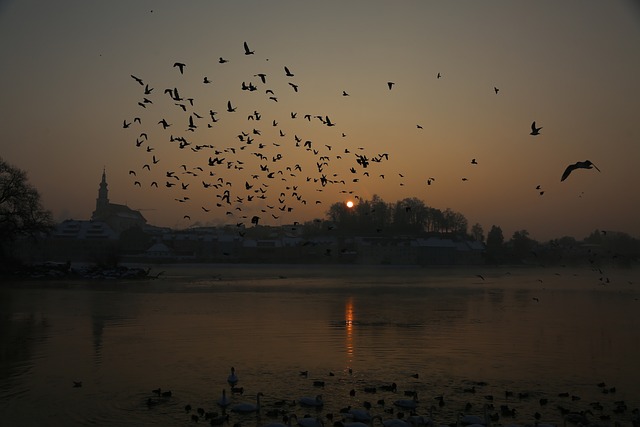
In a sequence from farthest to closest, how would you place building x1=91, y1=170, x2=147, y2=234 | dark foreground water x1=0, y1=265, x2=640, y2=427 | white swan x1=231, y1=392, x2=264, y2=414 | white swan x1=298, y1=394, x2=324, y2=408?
building x1=91, y1=170, x2=147, y2=234, dark foreground water x1=0, y1=265, x2=640, y2=427, white swan x1=298, y1=394, x2=324, y2=408, white swan x1=231, y1=392, x2=264, y2=414

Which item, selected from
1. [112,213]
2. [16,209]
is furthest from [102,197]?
[16,209]

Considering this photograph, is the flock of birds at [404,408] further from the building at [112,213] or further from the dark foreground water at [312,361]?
the building at [112,213]

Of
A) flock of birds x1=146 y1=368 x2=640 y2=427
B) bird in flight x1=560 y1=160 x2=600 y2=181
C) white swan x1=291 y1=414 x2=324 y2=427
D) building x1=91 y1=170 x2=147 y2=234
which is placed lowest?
flock of birds x1=146 y1=368 x2=640 y2=427

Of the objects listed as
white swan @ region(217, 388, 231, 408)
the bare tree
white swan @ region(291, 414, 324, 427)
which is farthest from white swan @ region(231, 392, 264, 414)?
the bare tree

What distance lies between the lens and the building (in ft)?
583

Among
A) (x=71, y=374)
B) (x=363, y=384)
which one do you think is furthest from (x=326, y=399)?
(x=71, y=374)

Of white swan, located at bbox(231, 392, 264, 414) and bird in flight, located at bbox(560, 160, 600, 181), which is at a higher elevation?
bird in flight, located at bbox(560, 160, 600, 181)

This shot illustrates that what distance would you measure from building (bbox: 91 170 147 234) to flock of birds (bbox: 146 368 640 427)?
170 m

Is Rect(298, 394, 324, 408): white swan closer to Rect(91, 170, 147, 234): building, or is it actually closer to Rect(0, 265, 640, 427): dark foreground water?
Rect(0, 265, 640, 427): dark foreground water

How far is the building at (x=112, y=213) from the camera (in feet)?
583

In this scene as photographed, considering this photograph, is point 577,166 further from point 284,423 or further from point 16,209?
point 16,209

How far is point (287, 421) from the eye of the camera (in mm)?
11781

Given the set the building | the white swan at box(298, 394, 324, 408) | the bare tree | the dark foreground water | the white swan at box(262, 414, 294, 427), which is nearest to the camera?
the white swan at box(262, 414, 294, 427)

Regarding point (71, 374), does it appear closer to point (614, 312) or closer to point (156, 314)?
point (156, 314)
